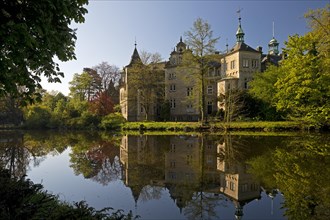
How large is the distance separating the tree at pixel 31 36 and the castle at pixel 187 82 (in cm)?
3492

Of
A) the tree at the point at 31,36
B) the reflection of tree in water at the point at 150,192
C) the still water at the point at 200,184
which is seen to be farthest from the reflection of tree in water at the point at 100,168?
the tree at the point at 31,36

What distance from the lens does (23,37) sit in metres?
4.32

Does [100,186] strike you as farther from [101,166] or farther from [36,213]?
[36,213]

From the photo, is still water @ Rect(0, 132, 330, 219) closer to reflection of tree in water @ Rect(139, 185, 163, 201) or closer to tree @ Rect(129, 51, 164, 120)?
reflection of tree in water @ Rect(139, 185, 163, 201)

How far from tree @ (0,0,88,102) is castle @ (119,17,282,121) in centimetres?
3492

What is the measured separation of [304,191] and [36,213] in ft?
19.6

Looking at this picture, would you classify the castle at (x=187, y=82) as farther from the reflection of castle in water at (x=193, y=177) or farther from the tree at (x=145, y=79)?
the reflection of castle in water at (x=193, y=177)

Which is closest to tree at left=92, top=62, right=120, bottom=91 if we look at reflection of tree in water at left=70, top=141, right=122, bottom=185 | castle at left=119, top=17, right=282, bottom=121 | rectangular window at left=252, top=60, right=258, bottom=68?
castle at left=119, top=17, right=282, bottom=121

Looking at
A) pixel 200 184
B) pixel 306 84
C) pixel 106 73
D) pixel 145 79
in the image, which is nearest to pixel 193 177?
pixel 200 184

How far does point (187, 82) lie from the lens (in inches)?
1683

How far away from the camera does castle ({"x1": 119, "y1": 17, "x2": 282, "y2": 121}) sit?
39000 mm

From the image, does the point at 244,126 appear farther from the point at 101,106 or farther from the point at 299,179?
the point at 101,106

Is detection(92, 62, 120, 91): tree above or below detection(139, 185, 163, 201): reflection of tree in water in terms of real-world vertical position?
above

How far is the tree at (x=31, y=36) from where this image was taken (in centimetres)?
420
